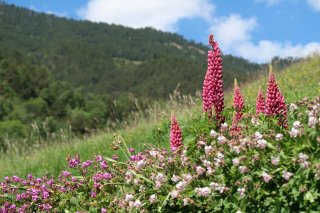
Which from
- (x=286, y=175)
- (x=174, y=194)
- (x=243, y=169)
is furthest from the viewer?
(x=174, y=194)

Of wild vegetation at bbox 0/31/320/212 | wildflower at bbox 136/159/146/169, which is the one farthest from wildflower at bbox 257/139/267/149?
wildflower at bbox 136/159/146/169

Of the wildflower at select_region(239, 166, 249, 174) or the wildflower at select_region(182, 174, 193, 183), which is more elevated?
the wildflower at select_region(239, 166, 249, 174)

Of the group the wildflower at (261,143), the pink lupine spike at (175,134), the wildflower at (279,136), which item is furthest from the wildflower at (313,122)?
the pink lupine spike at (175,134)

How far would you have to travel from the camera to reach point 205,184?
378cm

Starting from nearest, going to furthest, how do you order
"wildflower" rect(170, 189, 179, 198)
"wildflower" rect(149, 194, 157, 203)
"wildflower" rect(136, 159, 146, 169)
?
"wildflower" rect(170, 189, 179, 198), "wildflower" rect(149, 194, 157, 203), "wildflower" rect(136, 159, 146, 169)

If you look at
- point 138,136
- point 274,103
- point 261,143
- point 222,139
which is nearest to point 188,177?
point 222,139

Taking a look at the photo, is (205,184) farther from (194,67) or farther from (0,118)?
(194,67)

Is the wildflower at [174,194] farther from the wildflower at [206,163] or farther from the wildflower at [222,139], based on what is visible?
the wildflower at [222,139]

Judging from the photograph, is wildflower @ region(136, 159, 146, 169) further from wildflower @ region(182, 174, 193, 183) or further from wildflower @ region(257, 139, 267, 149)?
wildflower @ region(257, 139, 267, 149)

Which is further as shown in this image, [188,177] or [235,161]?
[188,177]

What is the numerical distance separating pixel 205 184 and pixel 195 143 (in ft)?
1.69

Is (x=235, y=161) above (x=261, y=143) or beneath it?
beneath

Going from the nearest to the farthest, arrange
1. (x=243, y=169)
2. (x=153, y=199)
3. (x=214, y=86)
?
(x=243, y=169), (x=153, y=199), (x=214, y=86)

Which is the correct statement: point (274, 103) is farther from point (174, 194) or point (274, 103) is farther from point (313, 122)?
point (174, 194)
